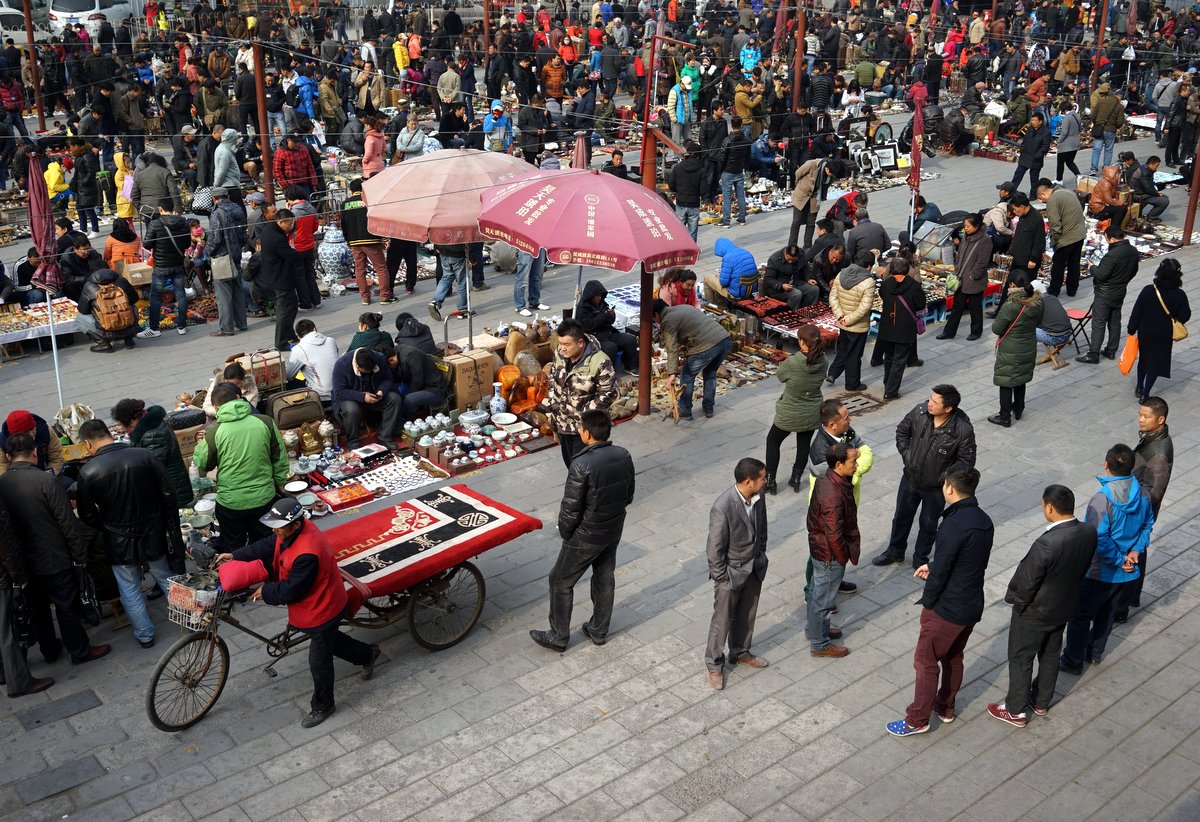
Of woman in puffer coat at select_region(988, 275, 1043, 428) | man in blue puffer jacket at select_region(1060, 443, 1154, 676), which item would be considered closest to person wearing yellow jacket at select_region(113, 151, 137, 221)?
woman in puffer coat at select_region(988, 275, 1043, 428)

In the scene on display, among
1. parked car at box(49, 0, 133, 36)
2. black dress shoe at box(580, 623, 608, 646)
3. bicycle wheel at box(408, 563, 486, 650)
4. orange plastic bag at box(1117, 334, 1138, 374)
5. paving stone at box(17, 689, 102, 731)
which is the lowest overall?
paving stone at box(17, 689, 102, 731)

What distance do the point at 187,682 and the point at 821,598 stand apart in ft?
12.7

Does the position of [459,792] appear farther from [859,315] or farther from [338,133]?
[338,133]

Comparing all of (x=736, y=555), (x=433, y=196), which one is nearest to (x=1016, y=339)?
(x=736, y=555)

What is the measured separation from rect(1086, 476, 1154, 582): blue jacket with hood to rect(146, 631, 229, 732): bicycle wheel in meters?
5.27

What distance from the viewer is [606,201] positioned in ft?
33.3

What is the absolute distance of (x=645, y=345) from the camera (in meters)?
11.4

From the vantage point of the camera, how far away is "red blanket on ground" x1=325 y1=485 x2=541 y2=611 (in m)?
7.46

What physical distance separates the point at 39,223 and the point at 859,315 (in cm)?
937

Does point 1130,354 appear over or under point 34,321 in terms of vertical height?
over

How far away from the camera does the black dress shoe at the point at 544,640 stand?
311 inches

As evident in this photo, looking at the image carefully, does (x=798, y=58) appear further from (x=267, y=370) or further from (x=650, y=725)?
(x=650, y=725)

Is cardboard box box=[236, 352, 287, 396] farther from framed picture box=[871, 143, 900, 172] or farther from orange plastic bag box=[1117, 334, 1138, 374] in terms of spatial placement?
framed picture box=[871, 143, 900, 172]

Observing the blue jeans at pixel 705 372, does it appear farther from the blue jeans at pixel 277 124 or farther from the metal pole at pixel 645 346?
the blue jeans at pixel 277 124
